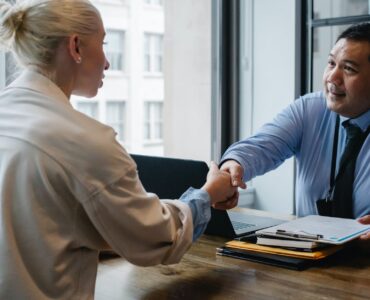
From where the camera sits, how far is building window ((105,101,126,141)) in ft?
12.4

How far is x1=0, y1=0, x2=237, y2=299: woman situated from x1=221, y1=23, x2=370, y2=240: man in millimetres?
792

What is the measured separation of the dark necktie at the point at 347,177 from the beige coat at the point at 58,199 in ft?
3.29

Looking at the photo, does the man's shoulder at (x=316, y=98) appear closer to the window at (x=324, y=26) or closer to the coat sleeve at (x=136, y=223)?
the window at (x=324, y=26)

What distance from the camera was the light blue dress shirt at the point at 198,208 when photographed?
4.27 ft

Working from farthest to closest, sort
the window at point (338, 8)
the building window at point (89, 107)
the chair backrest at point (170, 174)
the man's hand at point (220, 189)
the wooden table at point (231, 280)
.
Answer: the building window at point (89, 107) → the window at point (338, 8) → the chair backrest at point (170, 174) → the man's hand at point (220, 189) → the wooden table at point (231, 280)

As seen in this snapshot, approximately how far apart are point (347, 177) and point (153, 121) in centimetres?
248

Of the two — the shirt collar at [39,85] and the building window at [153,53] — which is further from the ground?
the building window at [153,53]

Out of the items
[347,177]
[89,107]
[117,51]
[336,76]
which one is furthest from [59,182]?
[117,51]

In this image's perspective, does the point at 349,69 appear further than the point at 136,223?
Yes

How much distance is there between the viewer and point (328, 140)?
2160mm

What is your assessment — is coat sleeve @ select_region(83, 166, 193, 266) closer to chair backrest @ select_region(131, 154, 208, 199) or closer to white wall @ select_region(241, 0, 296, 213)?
chair backrest @ select_region(131, 154, 208, 199)

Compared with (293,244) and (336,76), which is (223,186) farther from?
(336,76)

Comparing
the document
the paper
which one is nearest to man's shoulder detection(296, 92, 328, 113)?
the document

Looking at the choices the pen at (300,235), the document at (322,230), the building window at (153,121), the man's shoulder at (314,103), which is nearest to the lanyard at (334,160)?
the man's shoulder at (314,103)
